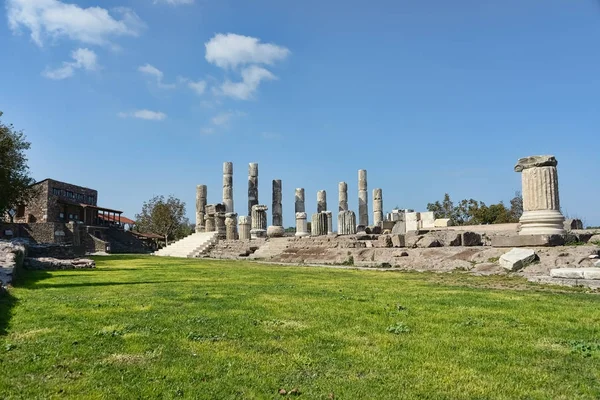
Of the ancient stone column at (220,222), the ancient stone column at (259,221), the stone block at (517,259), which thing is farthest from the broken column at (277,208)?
the stone block at (517,259)

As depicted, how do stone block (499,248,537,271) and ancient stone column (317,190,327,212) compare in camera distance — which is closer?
stone block (499,248,537,271)

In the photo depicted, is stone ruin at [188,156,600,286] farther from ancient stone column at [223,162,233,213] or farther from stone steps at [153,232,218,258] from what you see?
stone steps at [153,232,218,258]

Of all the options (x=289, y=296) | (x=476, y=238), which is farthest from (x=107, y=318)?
(x=476, y=238)

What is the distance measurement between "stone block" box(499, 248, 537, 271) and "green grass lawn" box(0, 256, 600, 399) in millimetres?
4362

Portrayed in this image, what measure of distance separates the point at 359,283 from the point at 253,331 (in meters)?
5.85

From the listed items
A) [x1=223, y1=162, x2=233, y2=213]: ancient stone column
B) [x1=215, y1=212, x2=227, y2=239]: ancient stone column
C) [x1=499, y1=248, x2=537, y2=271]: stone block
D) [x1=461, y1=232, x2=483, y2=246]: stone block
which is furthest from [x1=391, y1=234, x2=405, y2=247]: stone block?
[x1=223, y1=162, x2=233, y2=213]: ancient stone column

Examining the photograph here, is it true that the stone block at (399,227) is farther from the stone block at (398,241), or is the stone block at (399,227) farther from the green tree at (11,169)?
the green tree at (11,169)

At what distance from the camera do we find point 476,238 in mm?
17609

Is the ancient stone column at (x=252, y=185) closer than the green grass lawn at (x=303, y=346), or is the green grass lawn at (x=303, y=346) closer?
the green grass lawn at (x=303, y=346)

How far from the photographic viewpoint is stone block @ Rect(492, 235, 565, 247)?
14742 millimetres

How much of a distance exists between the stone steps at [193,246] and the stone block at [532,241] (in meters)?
22.2

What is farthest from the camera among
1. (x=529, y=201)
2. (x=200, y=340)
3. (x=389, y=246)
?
(x=389, y=246)

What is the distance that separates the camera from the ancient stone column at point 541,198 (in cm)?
1589

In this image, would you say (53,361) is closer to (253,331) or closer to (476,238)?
(253,331)
